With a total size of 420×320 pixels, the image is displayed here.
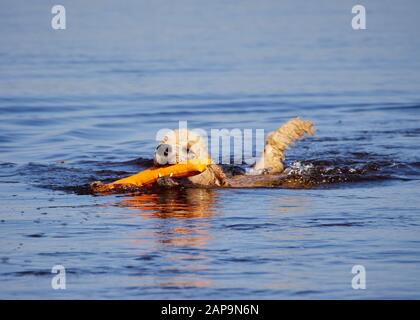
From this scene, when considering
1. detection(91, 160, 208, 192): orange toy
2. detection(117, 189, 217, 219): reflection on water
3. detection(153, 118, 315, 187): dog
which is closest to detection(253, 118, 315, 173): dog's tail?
detection(153, 118, 315, 187): dog

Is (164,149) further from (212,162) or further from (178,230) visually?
(178,230)

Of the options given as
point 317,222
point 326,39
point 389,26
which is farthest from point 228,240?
point 389,26

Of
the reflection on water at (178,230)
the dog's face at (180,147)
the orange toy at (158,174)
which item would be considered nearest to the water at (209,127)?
the reflection on water at (178,230)

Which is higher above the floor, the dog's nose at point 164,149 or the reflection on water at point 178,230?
the dog's nose at point 164,149

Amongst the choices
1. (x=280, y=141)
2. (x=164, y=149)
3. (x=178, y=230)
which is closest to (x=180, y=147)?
(x=164, y=149)

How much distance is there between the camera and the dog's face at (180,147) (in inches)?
407

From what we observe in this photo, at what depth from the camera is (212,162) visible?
11102mm

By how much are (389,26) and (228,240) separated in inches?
734

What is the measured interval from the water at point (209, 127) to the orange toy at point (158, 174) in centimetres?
16

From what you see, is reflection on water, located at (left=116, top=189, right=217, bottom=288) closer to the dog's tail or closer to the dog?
the dog

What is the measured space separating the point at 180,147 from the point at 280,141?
165cm

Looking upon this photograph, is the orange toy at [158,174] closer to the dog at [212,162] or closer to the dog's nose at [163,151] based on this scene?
the dog at [212,162]

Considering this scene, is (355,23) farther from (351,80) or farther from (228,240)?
(228,240)

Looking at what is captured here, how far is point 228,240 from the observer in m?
8.94
